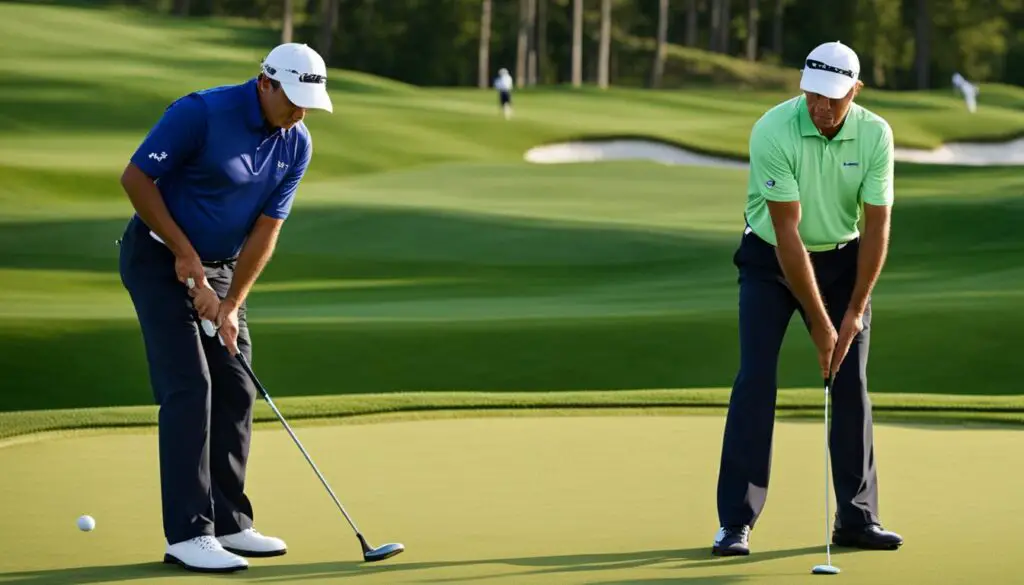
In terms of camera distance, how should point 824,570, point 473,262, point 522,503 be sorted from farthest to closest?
point 473,262 → point 522,503 → point 824,570

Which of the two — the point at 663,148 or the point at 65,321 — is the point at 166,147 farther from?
the point at 663,148

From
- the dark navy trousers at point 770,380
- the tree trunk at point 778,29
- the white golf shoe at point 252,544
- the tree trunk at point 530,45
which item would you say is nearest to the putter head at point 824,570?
the dark navy trousers at point 770,380

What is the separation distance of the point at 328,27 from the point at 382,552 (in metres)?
66.4

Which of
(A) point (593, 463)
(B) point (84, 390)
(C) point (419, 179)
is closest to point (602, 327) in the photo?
(B) point (84, 390)

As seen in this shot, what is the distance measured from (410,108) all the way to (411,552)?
133ft

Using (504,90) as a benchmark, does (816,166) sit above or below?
above

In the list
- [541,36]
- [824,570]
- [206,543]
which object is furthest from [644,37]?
Answer: [824,570]

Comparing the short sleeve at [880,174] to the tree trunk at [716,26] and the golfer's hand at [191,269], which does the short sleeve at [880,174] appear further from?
the tree trunk at [716,26]

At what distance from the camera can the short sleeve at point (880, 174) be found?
686 cm

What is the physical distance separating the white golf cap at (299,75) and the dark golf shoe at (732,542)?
1966 millimetres

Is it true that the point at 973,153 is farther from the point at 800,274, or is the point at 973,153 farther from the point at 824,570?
the point at 824,570

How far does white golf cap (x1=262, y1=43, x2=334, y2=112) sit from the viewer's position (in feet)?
21.6

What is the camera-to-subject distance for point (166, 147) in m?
6.57

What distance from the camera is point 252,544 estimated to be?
679 centimetres
